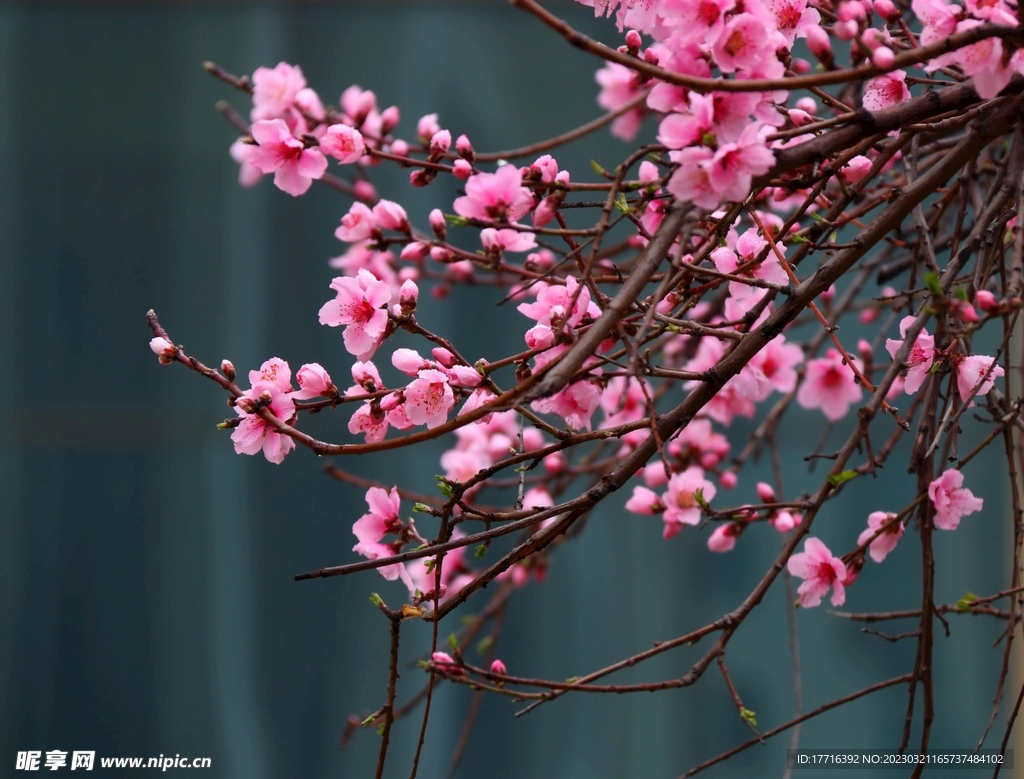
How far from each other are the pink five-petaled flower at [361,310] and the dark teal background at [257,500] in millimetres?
1251

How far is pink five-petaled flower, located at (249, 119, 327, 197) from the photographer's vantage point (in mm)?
949

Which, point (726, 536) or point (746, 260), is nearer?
point (746, 260)

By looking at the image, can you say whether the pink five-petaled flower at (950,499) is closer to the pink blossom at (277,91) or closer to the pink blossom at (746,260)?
the pink blossom at (746,260)

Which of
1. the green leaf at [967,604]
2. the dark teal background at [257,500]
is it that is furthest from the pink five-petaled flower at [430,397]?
the dark teal background at [257,500]

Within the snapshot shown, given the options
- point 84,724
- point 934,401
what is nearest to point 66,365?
point 84,724

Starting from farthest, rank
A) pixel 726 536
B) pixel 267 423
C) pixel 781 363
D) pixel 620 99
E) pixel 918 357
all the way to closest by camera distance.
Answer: pixel 620 99 < pixel 781 363 < pixel 726 536 < pixel 918 357 < pixel 267 423

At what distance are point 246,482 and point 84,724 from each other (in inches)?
26.7

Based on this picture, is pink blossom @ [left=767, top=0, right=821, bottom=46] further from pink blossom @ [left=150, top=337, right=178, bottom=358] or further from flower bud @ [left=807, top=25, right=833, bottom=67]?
pink blossom @ [left=150, top=337, right=178, bottom=358]

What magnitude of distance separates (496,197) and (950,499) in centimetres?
59

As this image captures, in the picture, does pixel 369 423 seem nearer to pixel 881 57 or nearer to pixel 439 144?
pixel 439 144

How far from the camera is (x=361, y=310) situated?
34.4 inches

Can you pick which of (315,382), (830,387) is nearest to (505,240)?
(315,382)

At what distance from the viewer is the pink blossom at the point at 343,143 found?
38.8 inches

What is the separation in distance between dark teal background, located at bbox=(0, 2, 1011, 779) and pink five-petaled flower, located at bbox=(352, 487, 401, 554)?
1194mm
